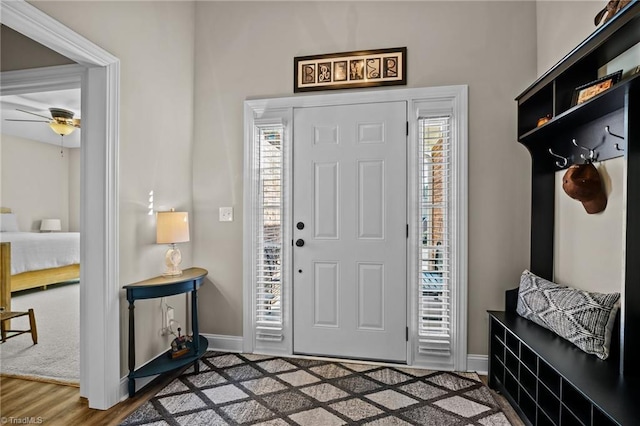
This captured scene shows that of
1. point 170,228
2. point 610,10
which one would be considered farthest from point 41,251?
point 610,10

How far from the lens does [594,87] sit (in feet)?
6.06

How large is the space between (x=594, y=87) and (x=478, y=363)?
2.03 metres

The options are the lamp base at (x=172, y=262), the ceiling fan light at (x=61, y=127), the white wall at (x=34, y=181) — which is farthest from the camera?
the white wall at (x=34, y=181)

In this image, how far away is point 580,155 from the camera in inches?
85.2

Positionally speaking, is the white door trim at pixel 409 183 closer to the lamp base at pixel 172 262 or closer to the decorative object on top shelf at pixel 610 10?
the lamp base at pixel 172 262

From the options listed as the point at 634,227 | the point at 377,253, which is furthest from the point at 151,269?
the point at 634,227

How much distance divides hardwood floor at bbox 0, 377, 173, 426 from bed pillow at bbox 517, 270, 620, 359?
8.27ft

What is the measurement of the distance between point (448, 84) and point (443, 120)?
280mm

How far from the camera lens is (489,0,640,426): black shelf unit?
151 centimetres

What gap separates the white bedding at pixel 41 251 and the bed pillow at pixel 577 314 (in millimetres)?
6421

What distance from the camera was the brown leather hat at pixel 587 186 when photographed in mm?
1993

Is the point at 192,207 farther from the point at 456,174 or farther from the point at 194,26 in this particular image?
the point at 456,174

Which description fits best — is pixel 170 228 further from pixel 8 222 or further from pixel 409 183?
pixel 8 222

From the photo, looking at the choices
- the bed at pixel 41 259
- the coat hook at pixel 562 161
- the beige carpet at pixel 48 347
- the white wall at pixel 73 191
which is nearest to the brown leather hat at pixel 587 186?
the coat hook at pixel 562 161
